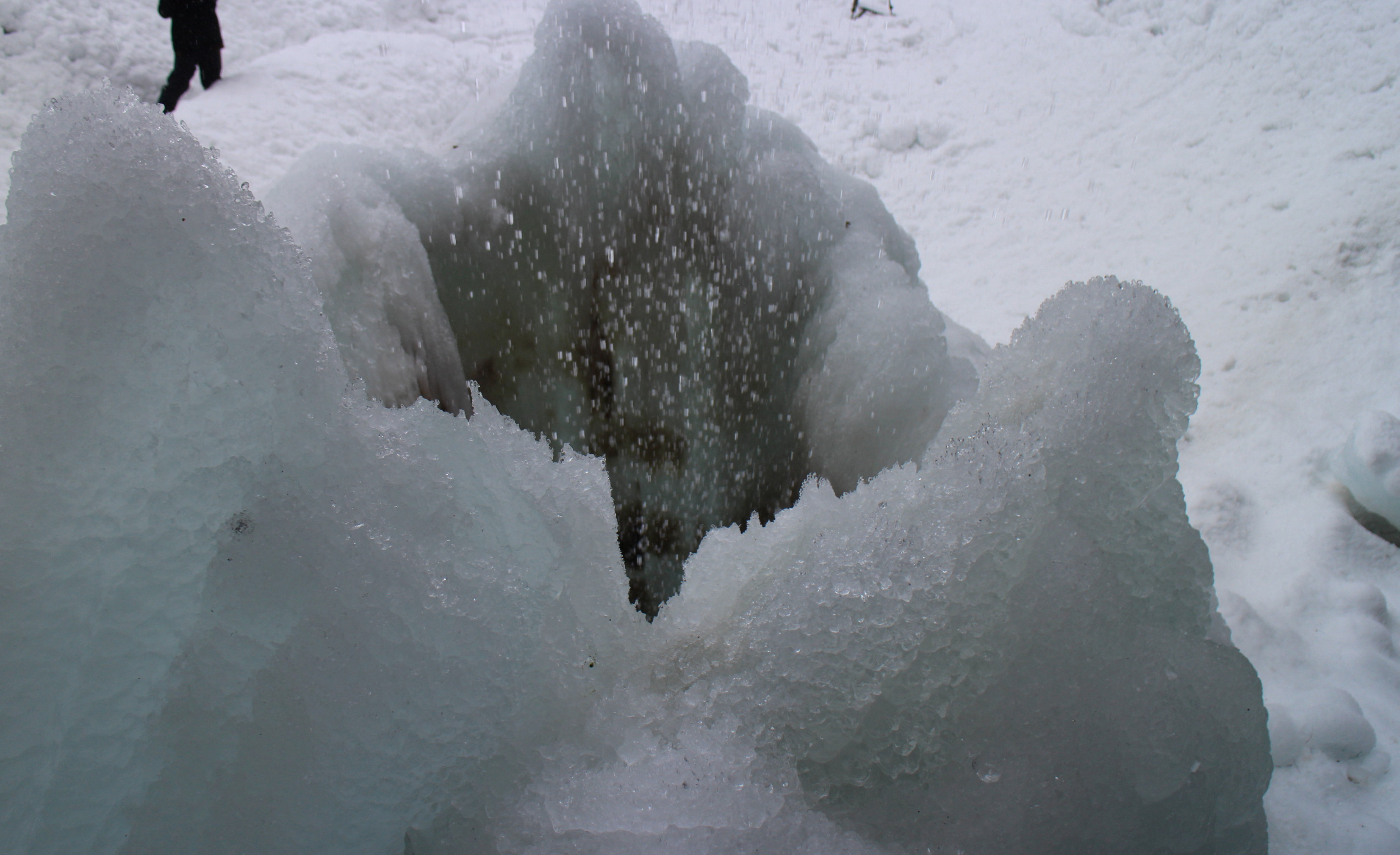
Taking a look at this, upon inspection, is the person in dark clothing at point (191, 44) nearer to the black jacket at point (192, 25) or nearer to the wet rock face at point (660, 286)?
the black jacket at point (192, 25)

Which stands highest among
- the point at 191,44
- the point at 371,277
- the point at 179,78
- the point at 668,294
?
the point at 371,277

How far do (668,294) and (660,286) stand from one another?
0.03 m

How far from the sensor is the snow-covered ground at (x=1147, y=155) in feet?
5.92

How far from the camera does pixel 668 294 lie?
1.68 metres

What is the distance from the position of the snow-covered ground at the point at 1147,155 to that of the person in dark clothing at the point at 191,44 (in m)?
0.11

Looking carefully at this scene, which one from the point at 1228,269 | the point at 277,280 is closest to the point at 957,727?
the point at 277,280

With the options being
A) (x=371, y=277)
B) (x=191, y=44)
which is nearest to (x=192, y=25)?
(x=191, y=44)

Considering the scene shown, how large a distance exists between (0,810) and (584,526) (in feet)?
1.66

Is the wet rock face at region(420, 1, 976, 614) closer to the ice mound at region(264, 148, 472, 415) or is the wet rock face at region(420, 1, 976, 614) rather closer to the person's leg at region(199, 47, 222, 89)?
the ice mound at region(264, 148, 472, 415)

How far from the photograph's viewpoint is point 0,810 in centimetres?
56

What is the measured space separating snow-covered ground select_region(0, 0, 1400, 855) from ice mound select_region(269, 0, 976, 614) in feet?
0.82

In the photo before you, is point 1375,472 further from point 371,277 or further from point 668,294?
point 371,277

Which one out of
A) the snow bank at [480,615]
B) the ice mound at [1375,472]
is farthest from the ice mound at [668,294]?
the ice mound at [1375,472]

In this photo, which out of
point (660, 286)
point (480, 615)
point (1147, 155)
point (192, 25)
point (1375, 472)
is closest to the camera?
point (480, 615)
